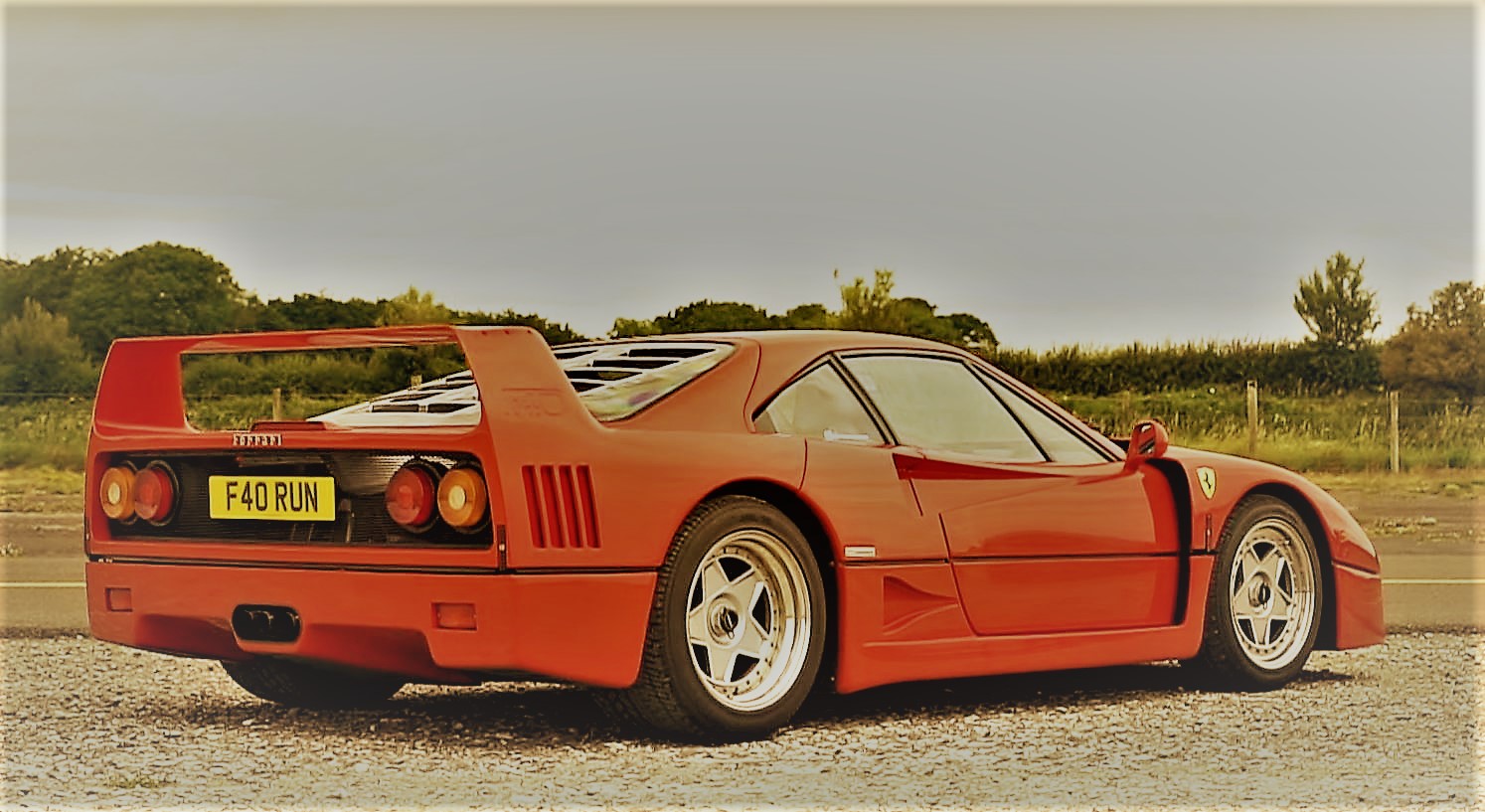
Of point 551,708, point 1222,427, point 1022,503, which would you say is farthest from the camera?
point 1222,427

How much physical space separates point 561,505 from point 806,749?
106cm

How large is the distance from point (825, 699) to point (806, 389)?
1.24 m

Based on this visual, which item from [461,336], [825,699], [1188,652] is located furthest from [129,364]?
[1188,652]

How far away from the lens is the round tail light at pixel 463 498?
4.93m

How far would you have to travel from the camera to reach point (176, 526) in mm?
5574

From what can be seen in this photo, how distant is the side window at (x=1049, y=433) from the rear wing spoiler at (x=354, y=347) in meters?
1.94

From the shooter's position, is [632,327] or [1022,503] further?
[632,327]

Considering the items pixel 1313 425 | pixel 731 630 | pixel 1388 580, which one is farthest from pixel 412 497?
pixel 1313 425

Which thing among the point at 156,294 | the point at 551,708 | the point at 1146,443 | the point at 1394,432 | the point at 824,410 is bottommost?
the point at 551,708

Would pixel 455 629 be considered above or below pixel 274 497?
below

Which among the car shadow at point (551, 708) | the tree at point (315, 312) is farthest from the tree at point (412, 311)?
the car shadow at point (551, 708)

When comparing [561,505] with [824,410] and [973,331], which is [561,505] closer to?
[824,410]

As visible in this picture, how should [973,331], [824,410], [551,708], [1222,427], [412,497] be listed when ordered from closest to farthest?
[412,497] → [824,410] → [551,708] → [973,331] → [1222,427]

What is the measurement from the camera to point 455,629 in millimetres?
4902
